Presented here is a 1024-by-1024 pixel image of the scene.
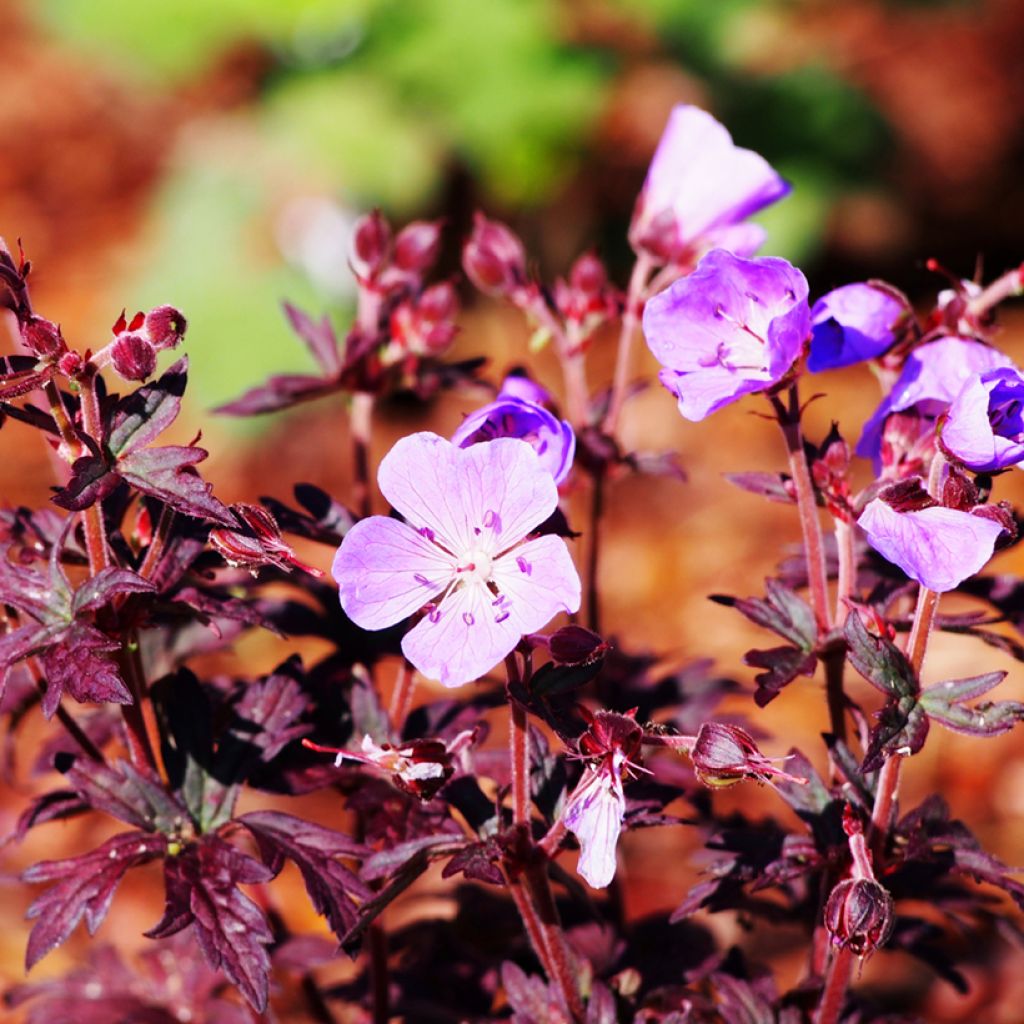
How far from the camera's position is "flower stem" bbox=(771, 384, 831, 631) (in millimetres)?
1133

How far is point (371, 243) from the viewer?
59.6 inches

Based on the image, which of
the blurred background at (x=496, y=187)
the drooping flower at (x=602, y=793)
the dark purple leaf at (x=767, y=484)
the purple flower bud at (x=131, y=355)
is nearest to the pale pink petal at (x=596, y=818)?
the drooping flower at (x=602, y=793)

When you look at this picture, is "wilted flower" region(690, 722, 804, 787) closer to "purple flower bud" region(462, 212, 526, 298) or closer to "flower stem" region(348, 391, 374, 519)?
"flower stem" region(348, 391, 374, 519)

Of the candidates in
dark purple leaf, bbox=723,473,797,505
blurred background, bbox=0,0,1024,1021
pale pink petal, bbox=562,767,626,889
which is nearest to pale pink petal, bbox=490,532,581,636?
pale pink petal, bbox=562,767,626,889

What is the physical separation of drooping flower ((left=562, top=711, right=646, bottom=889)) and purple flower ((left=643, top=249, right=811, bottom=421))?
25cm

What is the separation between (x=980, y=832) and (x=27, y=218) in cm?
355

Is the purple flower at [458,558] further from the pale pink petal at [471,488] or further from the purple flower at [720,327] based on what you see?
the purple flower at [720,327]

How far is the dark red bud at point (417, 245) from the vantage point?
5.12 feet

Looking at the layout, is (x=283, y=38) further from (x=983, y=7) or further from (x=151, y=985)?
(x=151, y=985)

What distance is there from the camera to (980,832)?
2.59m

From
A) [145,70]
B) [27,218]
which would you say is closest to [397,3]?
[145,70]

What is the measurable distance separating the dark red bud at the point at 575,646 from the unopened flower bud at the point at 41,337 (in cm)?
43

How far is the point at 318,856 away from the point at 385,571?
281mm

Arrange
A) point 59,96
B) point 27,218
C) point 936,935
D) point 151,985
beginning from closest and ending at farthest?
point 936,935 → point 151,985 → point 27,218 → point 59,96
